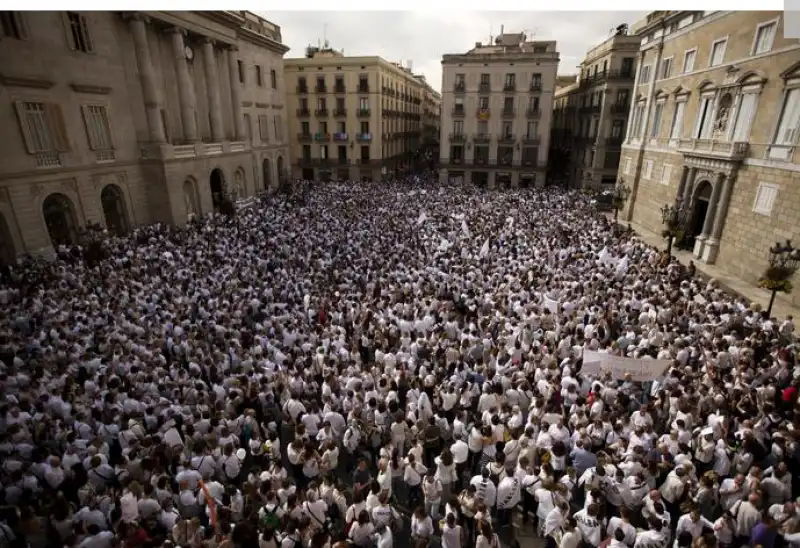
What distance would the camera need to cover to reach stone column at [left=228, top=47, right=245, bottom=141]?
30.4 metres

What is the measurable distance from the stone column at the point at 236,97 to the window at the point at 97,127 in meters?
11.0

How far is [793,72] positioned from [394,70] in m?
40.9

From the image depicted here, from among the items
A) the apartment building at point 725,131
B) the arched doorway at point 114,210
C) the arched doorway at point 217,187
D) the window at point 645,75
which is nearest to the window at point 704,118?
the apartment building at point 725,131

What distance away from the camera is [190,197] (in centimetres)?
2681

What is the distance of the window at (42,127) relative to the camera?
17.5m

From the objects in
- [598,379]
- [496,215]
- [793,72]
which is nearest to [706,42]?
[793,72]

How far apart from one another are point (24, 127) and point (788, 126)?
2917 centimetres

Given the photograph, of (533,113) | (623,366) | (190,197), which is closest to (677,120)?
(623,366)

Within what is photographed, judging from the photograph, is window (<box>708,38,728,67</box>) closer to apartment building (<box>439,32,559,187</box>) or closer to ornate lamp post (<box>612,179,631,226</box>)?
ornate lamp post (<box>612,179,631,226</box>)

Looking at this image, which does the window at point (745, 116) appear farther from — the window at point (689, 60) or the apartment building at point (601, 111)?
the apartment building at point (601, 111)

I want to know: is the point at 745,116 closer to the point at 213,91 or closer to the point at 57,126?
the point at 213,91

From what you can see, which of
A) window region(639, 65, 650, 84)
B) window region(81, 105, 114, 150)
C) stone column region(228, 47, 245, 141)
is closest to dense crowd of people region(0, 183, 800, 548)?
window region(81, 105, 114, 150)

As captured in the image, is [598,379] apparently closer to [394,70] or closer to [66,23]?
[66,23]

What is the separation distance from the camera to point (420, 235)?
21.2 m
